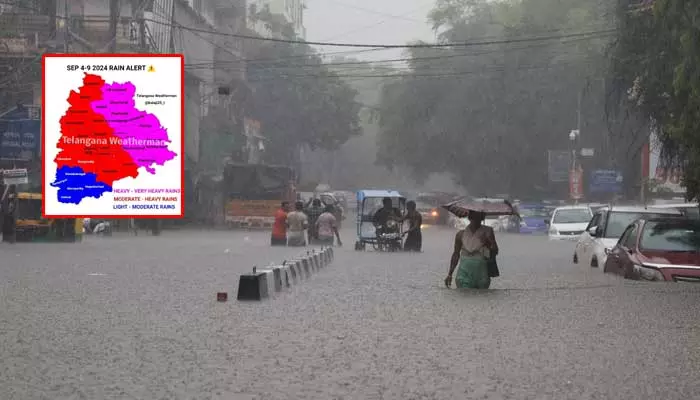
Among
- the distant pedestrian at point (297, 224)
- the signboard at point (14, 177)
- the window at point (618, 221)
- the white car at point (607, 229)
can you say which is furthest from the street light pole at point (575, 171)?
the window at point (618, 221)

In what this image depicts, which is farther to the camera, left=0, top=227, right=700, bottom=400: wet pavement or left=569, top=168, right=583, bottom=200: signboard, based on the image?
left=569, top=168, right=583, bottom=200: signboard

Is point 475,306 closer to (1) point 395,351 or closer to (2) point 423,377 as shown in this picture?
(1) point 395,351

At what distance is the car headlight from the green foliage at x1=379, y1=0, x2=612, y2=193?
43.3m

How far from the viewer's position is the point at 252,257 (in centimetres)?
3134

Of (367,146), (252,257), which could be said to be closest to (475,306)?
(252,257)

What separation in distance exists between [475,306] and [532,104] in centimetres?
5371

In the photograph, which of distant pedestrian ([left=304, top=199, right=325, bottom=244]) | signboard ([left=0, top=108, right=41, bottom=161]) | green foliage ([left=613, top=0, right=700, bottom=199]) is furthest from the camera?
signboard ([left=0, top=108, right=41, bottom=161])

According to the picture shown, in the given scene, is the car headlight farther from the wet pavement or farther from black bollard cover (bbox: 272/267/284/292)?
black bollard cover (bbox: 272/267/284/292)

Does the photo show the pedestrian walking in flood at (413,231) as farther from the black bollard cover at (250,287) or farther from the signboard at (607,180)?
the signboard at (607,180)

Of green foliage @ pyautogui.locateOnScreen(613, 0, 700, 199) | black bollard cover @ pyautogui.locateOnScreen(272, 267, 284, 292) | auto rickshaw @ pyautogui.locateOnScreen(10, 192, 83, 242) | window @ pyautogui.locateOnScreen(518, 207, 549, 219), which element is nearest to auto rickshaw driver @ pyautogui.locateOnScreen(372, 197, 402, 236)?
green foliage @ pyautogui.locateOnScreen(613, 0, 700, 199)

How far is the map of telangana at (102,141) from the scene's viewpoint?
2112 centimetres

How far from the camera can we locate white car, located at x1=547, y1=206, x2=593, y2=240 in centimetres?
4431

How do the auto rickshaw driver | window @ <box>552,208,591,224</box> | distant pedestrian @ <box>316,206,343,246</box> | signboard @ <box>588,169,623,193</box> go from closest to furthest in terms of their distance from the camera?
1. the auto rickshaw driver
2. distant pedestrian @ <box>316,206,343,246</box>
3. window @ <box>552,208,591,224</box>
4. signboard @ <box>588,169,623,193</box>

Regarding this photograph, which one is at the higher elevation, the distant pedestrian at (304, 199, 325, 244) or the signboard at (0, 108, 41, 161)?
the signboard at (0, 108, 41, 161)
